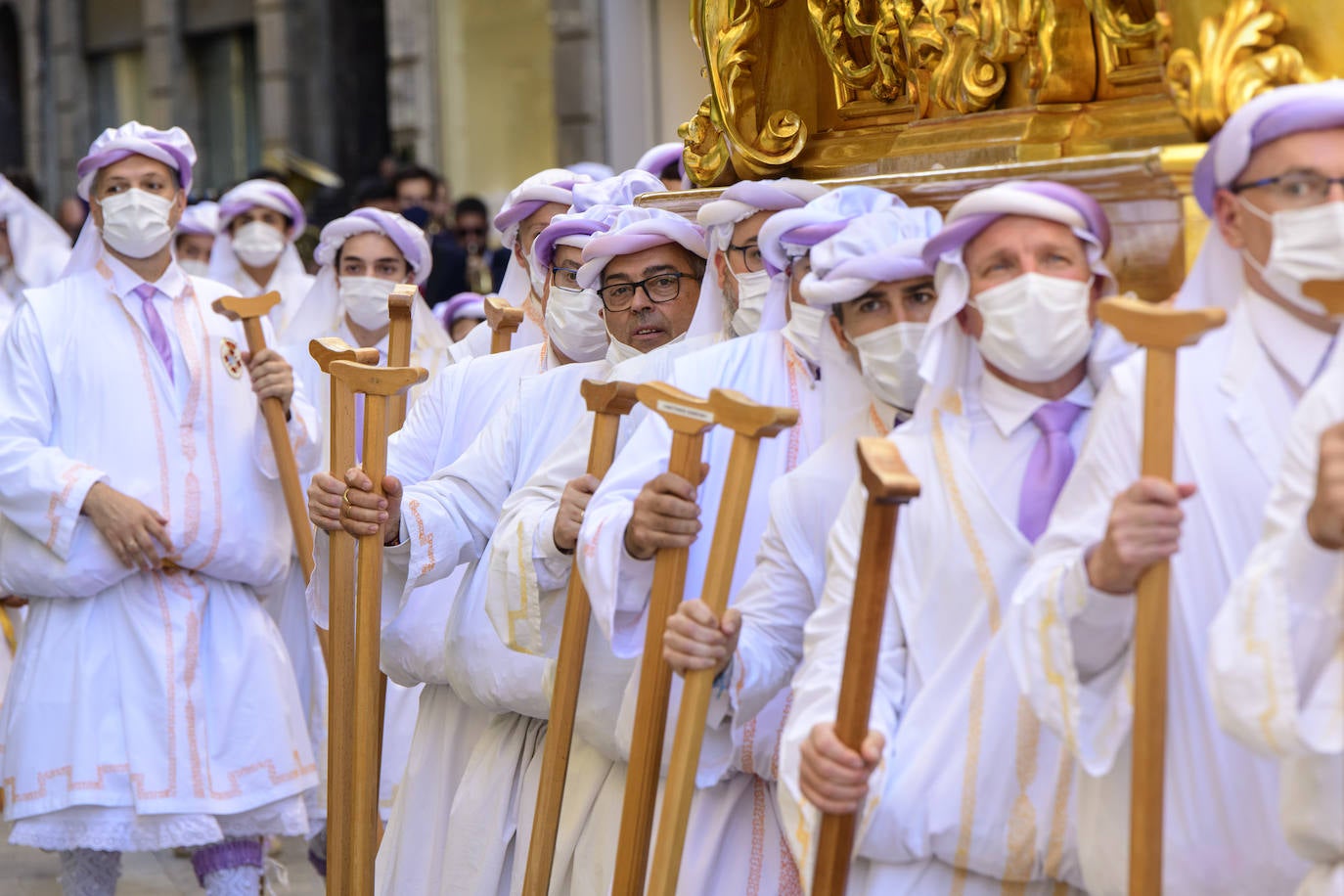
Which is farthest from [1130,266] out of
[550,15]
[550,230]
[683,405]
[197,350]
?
[550,15]

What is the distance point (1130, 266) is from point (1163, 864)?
1.06 metres

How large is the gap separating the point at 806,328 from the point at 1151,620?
1.21 meters

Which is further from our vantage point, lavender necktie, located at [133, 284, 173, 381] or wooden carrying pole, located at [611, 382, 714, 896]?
lavender necktie, located at [133, 284, 173, 381]

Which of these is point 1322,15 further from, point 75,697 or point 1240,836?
point 75,697

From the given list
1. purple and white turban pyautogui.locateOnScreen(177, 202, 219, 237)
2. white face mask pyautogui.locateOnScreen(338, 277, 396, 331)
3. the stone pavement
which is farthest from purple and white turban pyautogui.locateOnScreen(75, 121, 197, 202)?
purple and white turban pyautogui.locateOnScreen(177, 202, 219, 237)

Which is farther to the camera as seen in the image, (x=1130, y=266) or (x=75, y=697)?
(x=75, y=697)

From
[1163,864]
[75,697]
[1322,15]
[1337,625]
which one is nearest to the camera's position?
[1337,625]

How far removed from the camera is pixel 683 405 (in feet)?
10.8

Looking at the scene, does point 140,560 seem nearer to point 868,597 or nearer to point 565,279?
point 565,279

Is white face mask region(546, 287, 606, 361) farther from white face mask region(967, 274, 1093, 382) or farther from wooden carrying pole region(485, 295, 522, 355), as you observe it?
white face mask region(967, 274, 1093, 382)

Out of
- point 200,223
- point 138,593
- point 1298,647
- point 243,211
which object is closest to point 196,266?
point 200,223

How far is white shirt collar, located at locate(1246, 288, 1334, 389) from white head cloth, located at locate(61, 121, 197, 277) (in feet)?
13.1

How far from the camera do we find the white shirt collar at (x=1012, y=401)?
9.61 feet

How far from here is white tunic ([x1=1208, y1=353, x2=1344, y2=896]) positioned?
2359mm
